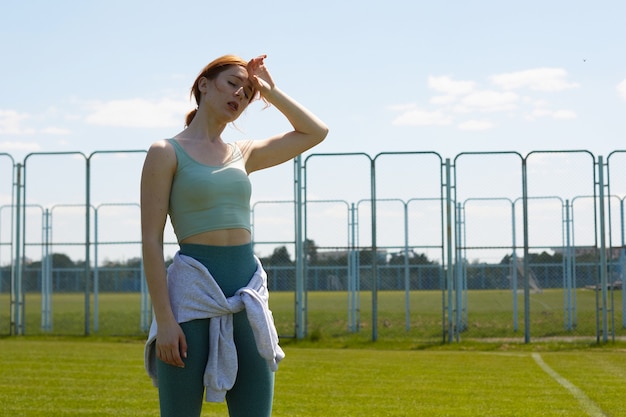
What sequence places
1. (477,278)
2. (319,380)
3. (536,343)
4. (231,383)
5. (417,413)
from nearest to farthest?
(231,383)
(417,413)
(319,380)
(536,343)
(477,278)

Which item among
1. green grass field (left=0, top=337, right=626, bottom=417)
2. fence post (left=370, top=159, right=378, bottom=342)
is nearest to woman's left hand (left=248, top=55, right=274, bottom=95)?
green grass field (left=0, top=337, right=626, bottom=417)

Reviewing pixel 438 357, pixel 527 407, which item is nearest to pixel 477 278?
pixel 438 357

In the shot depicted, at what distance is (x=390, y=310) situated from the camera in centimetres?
Answer: 3219

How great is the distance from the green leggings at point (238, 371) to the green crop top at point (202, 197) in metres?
0.08

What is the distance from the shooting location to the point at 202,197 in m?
3.07

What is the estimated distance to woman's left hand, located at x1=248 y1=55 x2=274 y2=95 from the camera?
10.6 ft

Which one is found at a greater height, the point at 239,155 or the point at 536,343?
the point at 239,155

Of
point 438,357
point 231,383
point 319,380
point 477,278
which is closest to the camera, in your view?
point 231,383

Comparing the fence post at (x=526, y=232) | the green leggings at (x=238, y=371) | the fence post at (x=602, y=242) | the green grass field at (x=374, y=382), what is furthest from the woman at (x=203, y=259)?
the fence post at (x=602, y=242)

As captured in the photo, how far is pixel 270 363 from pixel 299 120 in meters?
0.87

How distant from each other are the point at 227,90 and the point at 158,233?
1.71 feet

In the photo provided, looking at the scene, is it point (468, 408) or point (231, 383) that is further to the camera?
point (468, 408)

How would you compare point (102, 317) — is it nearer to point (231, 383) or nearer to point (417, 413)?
point (417, 413)

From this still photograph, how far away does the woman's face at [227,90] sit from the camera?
→ 10.4ft
